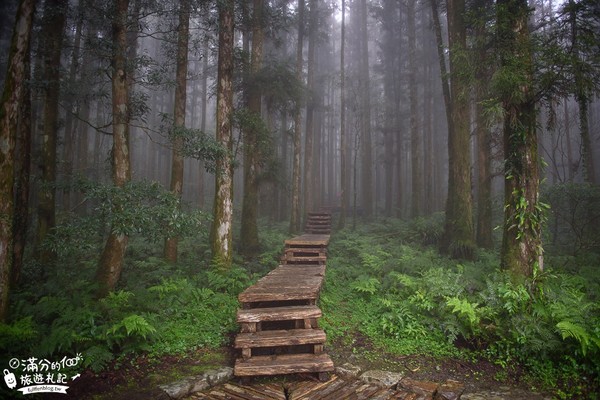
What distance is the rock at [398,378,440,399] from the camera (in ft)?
14.1

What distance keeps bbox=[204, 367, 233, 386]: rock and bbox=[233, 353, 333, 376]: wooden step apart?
26cm

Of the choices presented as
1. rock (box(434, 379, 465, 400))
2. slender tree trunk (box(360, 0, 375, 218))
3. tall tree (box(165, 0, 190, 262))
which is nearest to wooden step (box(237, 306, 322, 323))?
rock (box(434, 379, 465, 400))

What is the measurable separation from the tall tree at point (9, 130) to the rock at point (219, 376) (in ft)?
13.6

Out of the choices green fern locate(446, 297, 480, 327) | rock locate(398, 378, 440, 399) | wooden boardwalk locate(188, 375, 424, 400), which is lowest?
wooden boardwalk locate(188, 375, 424, 400)

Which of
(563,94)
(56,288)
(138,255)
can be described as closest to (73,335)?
(56,288)

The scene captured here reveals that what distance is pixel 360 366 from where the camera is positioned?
5.16m

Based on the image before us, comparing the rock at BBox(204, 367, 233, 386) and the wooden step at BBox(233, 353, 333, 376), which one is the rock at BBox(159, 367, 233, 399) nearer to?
the rock at BBox(204, 367, 233, 386)

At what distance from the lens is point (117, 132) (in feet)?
23.6

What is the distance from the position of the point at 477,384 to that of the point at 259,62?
532 inches

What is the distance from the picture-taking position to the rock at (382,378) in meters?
4.53

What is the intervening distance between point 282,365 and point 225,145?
665cm

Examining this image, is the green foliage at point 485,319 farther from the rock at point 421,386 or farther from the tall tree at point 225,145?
the tall tree at point 225,145

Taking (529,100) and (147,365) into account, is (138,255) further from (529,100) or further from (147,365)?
(529,100)

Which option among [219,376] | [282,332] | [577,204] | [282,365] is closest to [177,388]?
[219,376]
